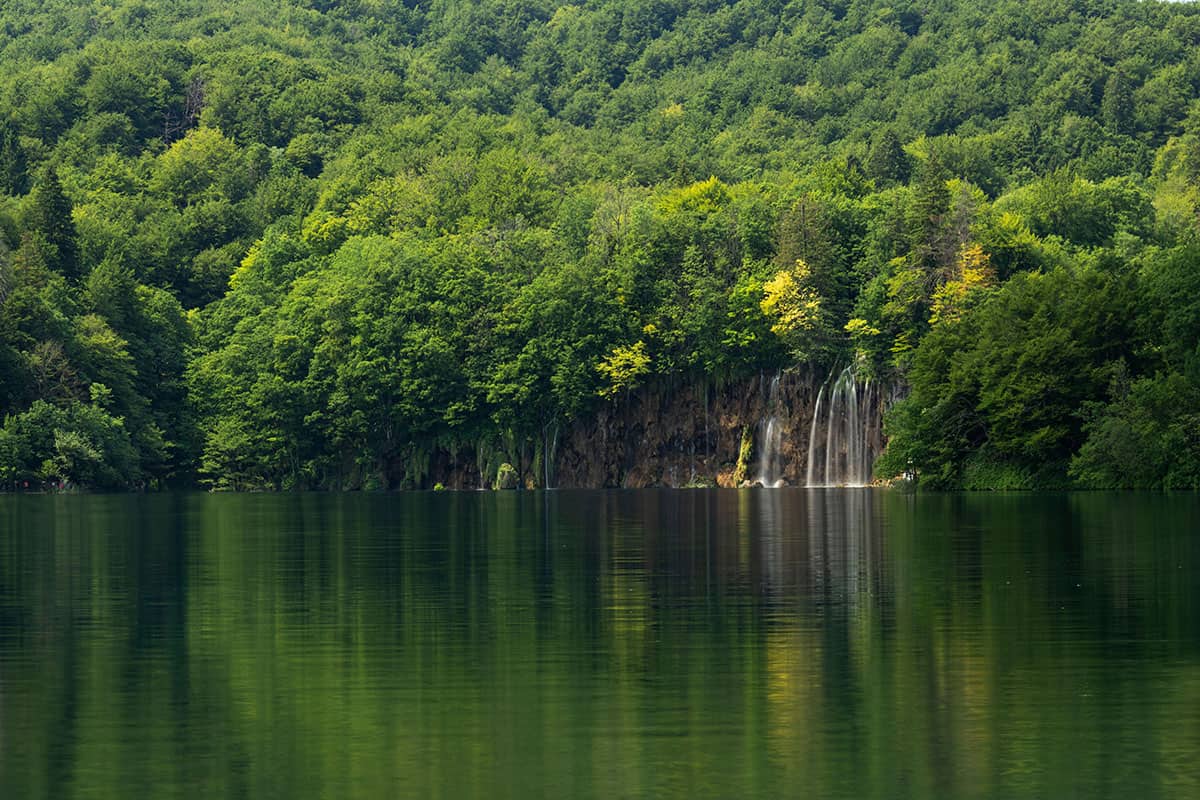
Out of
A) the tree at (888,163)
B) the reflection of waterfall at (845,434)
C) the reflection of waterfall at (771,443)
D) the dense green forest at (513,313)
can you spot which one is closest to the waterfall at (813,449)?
the reflection of waterfall at (845,434)

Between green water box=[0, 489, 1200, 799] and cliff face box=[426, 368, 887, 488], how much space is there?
80297 millimetres

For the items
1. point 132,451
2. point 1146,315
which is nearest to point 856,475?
point 1146,315

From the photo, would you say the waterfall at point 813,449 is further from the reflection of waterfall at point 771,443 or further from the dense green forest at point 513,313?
the dense green forest at point 513,313

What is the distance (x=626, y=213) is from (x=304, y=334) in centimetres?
2648

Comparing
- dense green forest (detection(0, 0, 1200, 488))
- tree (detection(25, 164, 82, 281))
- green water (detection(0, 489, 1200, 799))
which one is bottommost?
green water (detection(0, 489, 1200, 799))

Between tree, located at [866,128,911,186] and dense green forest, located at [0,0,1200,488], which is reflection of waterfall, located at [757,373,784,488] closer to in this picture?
dense green forest, located at [0,0,1200,488]

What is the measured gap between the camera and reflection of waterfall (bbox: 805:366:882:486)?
129 meters

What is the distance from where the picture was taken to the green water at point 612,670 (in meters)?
21.1

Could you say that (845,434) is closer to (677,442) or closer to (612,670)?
(677,442)

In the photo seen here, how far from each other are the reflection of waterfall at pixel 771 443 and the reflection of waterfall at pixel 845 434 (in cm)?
267

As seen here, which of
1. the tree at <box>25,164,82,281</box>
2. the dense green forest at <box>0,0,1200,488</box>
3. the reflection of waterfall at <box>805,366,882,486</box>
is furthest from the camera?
the tree at <box>25,164,82,281</box>

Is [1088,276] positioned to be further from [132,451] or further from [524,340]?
[132,451]

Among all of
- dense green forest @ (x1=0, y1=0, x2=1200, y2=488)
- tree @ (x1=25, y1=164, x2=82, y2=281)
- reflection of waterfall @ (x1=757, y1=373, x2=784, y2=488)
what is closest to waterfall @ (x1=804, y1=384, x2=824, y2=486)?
reflection of waterfall @ (x1=757, y1=373, x2=784, y2=488)

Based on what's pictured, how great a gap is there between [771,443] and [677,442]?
23.7 ft
